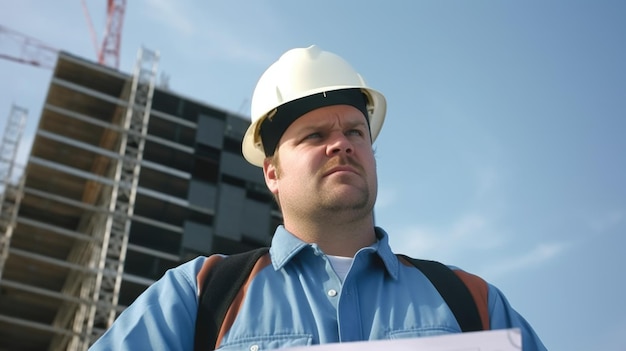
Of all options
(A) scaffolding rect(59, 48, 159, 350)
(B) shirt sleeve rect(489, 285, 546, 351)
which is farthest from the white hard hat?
(A) scaffolding rect(59, 48, 159, 350)

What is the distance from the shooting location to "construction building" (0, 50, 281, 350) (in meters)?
42.5

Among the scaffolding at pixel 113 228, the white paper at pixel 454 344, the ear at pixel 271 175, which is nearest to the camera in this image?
the white paper at pixel 454 344

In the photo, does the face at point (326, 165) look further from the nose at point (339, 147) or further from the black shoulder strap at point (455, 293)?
the black shoulder strap at point (455, 293)

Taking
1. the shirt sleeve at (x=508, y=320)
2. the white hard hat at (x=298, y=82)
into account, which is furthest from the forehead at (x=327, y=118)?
the shirt sleeve at (x=508, y=320)

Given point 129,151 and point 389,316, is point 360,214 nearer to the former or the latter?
point 389,316

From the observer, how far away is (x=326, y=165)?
337 cm

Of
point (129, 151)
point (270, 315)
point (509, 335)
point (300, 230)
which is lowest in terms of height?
point (509, 335)

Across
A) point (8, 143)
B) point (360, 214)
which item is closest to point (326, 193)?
point (360, 214)

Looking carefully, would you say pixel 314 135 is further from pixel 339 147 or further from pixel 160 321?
pixel 160 321

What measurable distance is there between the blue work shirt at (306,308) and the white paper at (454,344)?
52 cm

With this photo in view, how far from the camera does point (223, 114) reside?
53.2 m

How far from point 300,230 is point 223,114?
50.4 meters

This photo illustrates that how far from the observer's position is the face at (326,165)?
3.33 metres

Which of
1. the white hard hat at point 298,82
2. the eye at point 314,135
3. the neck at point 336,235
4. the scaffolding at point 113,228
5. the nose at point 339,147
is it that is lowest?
the neck at point 336,235
